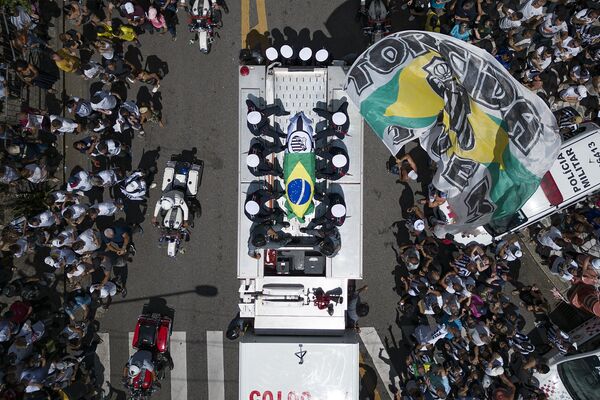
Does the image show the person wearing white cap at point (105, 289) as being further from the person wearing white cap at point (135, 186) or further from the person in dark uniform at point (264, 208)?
the person in dark uniform at point (264, 208)

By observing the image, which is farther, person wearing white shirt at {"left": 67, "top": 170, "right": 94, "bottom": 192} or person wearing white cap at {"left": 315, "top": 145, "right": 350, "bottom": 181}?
person wearing white shirt at {"left": 67, "top": 170, "right": 94, "bottom": 192}

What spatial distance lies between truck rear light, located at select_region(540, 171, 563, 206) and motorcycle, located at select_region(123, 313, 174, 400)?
10.3 m

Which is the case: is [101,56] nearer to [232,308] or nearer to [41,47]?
[41,47]

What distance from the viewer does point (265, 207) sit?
31.0 feet

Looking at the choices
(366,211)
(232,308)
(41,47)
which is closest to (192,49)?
(41,47)

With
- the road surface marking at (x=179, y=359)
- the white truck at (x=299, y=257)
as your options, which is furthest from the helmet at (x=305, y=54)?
the road surface marking at (x=179, y=359)

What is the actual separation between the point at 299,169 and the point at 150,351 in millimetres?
6350

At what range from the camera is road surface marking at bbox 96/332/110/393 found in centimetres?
1121

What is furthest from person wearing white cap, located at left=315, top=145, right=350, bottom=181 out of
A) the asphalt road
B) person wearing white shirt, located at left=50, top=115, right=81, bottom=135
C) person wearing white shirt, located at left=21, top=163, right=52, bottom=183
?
person wearing white shirt, located at left=21, top=163, right=52, bottom=183

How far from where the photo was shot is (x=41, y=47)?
10.8 m

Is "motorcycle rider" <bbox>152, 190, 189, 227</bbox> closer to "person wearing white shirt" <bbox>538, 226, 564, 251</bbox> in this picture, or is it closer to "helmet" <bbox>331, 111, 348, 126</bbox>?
"helmet" <bbox>331, 111, 348, 126</bbox>

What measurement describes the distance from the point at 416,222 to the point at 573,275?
12.8 ft

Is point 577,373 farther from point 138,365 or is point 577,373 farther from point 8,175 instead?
point 8,175

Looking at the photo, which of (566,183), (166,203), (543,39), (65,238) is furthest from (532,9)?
(65,238)
